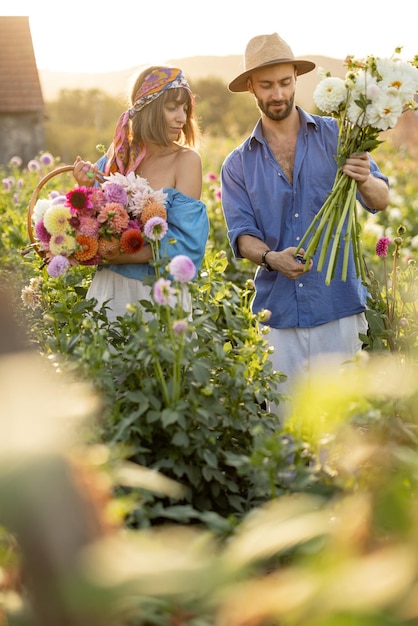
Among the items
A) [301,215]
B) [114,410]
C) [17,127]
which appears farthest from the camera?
[17,127]

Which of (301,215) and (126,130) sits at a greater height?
(126,130)

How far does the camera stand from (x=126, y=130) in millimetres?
A: 3531

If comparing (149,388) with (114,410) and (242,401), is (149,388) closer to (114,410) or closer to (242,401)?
(114,410)

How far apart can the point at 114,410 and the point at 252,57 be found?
1912 millimetres

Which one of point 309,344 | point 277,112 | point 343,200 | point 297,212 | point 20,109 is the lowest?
point 309,344

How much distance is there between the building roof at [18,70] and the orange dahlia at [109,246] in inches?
789

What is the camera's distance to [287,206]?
3668 mm

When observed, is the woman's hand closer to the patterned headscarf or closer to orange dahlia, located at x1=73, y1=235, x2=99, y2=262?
the patterned headscarf

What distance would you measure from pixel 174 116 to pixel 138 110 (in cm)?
16

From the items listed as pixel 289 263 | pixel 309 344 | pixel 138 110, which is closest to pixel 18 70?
pixel 138 110

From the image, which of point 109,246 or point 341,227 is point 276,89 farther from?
point 109,246

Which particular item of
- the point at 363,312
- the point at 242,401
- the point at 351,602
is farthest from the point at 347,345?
the point at 351,602

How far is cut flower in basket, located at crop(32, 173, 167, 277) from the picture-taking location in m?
3.03

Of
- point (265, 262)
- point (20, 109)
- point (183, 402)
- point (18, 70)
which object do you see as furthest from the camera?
point (18, 70)
